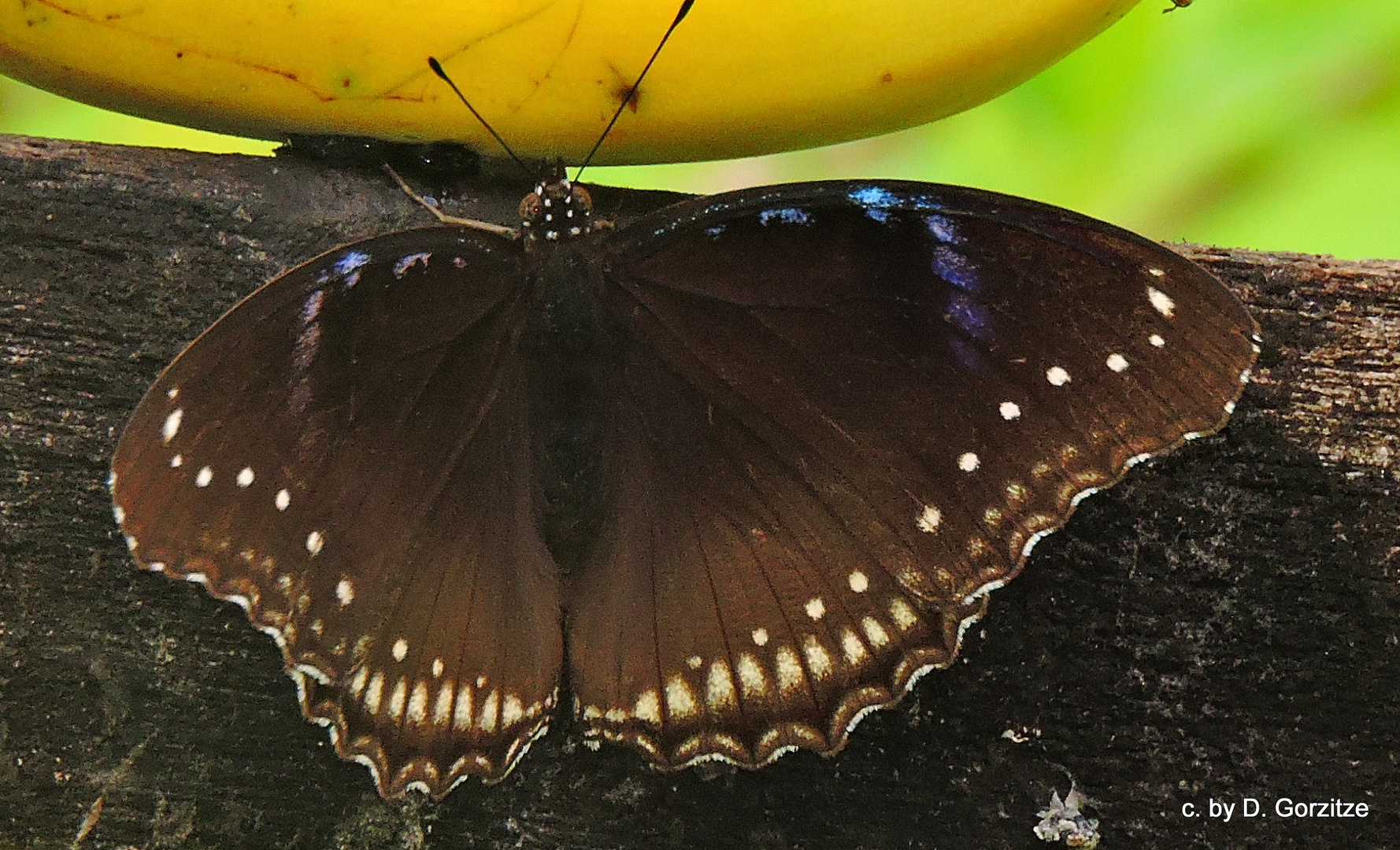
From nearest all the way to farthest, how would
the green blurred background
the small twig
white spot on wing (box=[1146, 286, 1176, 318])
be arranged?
white spot on wing (box=[1146, 286, 1176, 318]) < the small twig < the green blurred background

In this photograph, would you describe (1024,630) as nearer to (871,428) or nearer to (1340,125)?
(871,428)

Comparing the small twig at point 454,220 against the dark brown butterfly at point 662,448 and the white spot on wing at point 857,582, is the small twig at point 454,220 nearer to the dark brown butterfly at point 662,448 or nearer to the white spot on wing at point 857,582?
the dark brown butterfly at point 662,448

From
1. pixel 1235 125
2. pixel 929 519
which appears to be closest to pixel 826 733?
pixel 929 519

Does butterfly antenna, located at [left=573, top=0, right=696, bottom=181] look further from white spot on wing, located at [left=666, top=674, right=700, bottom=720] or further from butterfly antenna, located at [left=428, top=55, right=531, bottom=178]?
white spot on wing, located at [left=666, top=674, right=700, bottom=720]

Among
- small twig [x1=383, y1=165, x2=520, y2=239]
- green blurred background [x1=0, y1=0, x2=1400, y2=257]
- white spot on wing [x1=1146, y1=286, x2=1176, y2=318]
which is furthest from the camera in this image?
green blurred background [x1=0, y1=0, x2=1400, y2=257]

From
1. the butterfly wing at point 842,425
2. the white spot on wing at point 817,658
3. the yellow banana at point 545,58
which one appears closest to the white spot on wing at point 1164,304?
the butterfly wing at point 842,425

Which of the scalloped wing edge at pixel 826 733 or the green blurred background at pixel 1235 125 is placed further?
the green blurred background at pixel 1235 125

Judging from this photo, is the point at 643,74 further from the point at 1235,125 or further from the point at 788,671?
the point at 1235,125

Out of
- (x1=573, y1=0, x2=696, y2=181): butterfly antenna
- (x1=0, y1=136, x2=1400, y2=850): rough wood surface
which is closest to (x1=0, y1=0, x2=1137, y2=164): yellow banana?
(x1=573, y1=0, x2=696, y2=181): butterfly antenna
